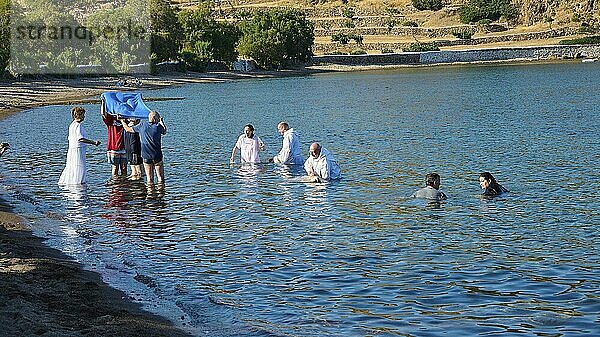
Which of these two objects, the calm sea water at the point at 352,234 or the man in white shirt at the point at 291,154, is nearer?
the calm sea water at the point at 352,234

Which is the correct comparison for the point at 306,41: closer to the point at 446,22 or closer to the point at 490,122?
the point at 446,22

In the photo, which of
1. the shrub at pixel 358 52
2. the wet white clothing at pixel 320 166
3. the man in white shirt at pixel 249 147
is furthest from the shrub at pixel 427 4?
the wet white clothing at pixel 320 166

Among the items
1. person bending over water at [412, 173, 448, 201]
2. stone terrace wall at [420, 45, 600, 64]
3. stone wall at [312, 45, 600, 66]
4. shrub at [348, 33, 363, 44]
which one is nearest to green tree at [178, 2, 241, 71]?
stone wall at [312, 45, 600, 66]

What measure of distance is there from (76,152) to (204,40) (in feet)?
306

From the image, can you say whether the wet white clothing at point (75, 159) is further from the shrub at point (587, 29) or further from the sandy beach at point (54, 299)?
the shrub at point (587, 29)

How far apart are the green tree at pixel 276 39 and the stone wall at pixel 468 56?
533cm

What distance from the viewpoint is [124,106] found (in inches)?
946

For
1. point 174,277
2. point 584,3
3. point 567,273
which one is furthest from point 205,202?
point 584,3

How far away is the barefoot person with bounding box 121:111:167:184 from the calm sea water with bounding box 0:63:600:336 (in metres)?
0.59

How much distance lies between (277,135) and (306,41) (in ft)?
296

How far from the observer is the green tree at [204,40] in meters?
113

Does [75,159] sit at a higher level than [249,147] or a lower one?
higher

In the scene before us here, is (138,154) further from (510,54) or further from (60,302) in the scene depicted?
(510,54)

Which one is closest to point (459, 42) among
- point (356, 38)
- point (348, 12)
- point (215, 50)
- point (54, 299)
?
point (356, 38)
